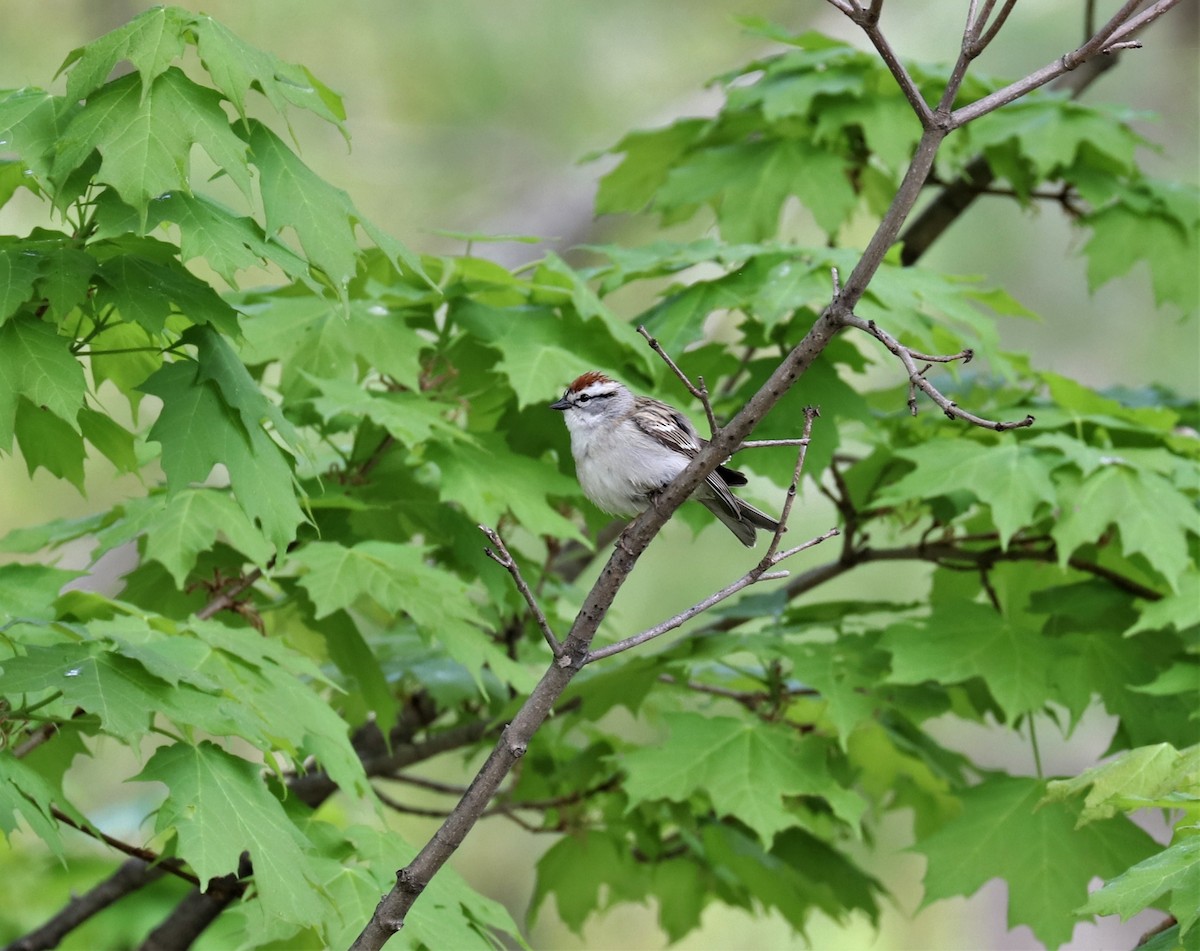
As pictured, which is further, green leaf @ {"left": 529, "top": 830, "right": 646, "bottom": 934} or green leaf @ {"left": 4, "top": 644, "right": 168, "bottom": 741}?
green leaf @ {"left": 529, "top": 830, "right": 646, "bottom": 934}

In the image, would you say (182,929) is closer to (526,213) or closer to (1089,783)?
(1089,783)

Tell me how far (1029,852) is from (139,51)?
199cm

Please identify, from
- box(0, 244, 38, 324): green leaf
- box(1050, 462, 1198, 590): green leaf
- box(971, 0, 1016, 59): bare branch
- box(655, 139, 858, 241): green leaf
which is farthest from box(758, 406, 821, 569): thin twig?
box(655, 139, 858, 241): green leaf

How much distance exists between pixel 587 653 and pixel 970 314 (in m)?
1.55

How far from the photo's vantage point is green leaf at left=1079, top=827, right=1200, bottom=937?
1536mm

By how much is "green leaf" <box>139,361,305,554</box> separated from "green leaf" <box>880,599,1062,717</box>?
3.96ft

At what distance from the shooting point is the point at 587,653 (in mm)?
1438

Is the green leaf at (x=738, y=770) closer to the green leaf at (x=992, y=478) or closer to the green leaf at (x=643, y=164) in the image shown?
the green leaf at (x=992, y=478)

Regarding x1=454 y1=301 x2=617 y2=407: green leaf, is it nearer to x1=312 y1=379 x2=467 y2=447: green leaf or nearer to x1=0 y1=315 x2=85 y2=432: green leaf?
x1=312 y1=379 x2=467 y2=447: green leaf

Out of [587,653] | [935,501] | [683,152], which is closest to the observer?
[587,653]

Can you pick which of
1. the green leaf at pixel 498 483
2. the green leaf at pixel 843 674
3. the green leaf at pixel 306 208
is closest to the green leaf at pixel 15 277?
the green leaf at pixel 306 208

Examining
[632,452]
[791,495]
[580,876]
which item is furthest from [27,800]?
[580,876]

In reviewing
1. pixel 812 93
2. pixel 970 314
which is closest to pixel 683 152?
pixel 812 93

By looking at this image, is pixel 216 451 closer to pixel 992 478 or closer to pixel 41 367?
pixel 41 367
